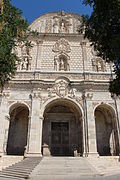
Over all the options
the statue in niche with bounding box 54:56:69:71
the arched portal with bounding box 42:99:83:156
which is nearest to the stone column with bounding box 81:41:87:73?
the statue in niche with bounding box 54:56:69:71

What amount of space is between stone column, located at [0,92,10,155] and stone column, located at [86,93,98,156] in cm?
698

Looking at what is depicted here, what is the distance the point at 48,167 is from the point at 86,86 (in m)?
8.32

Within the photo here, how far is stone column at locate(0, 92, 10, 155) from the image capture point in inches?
523

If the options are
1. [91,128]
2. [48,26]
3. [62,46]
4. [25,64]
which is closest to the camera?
[91,128]

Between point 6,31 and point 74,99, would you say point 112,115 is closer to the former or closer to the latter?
point 74,99

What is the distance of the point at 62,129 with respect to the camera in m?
16.3

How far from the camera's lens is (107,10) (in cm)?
577

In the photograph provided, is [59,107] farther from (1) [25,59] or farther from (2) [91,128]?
(1) [25,59]

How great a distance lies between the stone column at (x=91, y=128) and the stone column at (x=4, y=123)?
6980mm

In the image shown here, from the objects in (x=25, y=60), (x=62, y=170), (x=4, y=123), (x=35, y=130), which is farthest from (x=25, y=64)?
(x=62, y=170)

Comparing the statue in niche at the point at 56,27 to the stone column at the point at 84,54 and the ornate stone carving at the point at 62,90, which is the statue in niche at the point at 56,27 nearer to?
the stone column at the point at 84,54

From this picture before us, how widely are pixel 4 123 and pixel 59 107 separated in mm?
5735

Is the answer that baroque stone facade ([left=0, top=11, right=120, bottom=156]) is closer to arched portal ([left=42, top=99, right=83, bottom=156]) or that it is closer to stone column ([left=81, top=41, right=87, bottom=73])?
arched portal ([left=42, top=99, right=83, bottom=156])

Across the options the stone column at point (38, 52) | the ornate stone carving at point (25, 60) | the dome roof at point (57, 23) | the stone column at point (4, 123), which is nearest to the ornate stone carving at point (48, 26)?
the dome roof at point (57, 23)
